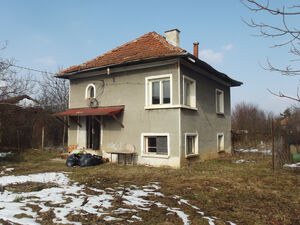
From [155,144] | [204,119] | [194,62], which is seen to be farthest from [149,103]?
[204,119]

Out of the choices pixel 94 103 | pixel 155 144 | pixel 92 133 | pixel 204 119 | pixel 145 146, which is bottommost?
pixel 145 146

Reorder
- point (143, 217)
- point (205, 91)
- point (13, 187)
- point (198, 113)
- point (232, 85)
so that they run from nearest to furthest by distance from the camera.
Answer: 1. point (143, 217)
2. point (13, 187)
3. point (198, 113)
4. point (205, 91)
5. point (232, 85)

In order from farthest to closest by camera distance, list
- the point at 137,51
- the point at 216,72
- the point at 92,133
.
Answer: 1. the point at 216,72
2. the point at 92,133
3. the point at 137,51

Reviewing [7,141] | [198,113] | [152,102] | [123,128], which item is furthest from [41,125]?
[198,113]

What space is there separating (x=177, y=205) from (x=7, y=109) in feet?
42.7

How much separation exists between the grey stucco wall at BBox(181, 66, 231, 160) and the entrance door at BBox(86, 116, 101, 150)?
506cm

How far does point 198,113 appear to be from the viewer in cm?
1239

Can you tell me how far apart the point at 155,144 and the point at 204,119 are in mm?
3311

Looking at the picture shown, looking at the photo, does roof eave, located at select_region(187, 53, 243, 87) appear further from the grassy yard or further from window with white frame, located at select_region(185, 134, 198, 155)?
the grassy yard

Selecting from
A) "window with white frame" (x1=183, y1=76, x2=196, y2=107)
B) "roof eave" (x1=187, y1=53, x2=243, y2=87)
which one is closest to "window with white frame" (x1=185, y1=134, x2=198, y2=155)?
"window with white frame" (x1=183, y1=76, x2=196, y2=107)

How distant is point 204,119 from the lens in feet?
42.7

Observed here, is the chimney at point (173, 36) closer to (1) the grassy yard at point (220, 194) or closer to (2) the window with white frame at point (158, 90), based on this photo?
(2) the window with white frame at point (158, 90)

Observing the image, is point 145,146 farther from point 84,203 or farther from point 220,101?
point 220,101

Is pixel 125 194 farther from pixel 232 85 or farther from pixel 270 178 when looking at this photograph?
pixel 232 85
